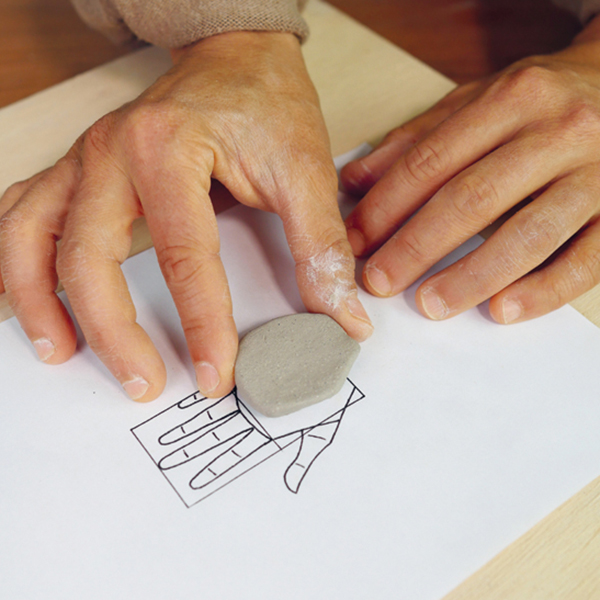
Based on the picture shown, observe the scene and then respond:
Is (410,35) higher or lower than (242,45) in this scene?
lower

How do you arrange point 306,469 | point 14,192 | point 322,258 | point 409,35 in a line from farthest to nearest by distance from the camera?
point 409,35 < point 14,192 < point 322,258 < point 306,469

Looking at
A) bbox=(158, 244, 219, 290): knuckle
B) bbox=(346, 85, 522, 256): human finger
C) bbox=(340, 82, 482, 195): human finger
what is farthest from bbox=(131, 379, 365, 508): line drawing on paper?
bbox=(340, 82, 482, 195): human finger

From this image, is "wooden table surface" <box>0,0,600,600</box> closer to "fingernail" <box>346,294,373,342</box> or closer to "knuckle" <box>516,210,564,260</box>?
"knuckle" <box>516,210,564,260</box>

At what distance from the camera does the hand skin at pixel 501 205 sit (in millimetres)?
649

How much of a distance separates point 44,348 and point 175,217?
0.68ft

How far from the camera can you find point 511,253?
64 cm

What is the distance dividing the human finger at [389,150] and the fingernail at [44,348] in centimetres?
46

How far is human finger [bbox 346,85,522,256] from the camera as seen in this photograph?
2.27 feet

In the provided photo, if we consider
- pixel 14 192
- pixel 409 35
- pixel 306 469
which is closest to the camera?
pixel 306 469

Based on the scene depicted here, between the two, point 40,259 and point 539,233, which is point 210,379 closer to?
point 40,259

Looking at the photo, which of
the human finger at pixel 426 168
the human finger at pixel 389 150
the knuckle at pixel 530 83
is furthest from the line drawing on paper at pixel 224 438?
the knuckle at pixel 530 83

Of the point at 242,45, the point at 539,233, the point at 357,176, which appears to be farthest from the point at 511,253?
the point at 242,45

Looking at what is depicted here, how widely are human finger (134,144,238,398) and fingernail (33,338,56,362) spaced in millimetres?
149

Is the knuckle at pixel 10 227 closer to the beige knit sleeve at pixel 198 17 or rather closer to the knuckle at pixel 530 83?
the beige knit sleeve at pixel 198 17
